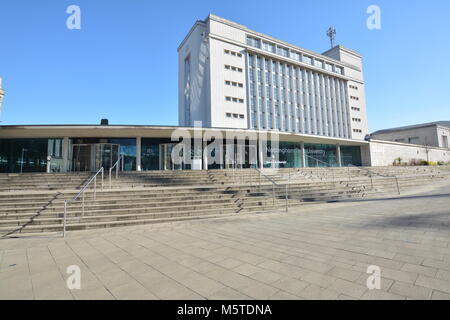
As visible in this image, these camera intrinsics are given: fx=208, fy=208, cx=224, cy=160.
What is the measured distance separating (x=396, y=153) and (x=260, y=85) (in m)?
25.2

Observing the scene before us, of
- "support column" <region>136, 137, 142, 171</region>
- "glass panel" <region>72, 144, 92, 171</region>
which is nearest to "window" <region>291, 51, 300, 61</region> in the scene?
"support column" <region>136, 137, 142, 171</region>

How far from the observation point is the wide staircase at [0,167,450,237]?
667cm

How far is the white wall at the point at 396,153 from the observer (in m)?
30.7

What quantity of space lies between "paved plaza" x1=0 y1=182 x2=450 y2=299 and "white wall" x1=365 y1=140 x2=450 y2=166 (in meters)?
29.5

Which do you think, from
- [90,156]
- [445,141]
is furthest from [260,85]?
[445,141]

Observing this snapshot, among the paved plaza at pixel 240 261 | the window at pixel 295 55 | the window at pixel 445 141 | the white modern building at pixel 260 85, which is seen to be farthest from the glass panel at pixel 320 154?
the window at pixel 445 141

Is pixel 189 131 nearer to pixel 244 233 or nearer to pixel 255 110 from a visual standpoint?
pixel 244 233

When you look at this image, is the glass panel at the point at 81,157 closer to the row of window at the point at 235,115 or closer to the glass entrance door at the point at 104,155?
the glass entrance door at the point at 104,155

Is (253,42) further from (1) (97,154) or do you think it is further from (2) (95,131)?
(1) (97,154)

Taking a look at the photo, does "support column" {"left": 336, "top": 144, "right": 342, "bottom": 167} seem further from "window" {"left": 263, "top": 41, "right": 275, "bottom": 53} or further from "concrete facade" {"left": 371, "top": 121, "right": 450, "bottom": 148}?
"concrete facade" {"left": 371, "top": 121, "right": 450, "bottom": 148}

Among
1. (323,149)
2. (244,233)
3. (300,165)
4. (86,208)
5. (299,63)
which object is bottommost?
(244,233)

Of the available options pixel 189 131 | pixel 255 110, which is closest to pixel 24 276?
pixel 189 131

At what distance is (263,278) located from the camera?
2.89 meters

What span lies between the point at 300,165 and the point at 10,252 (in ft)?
82.4
